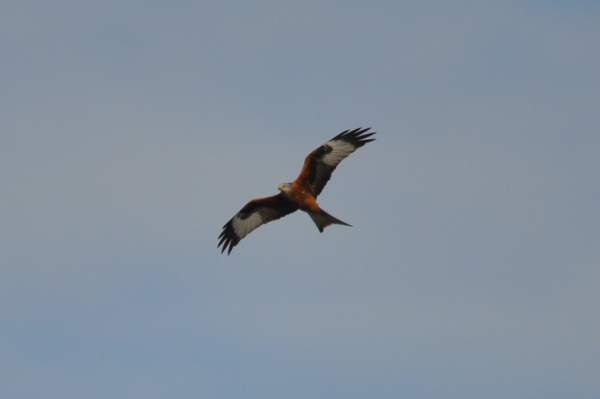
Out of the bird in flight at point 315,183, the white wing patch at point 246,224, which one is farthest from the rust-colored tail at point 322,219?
the white wing patch at point 246,224

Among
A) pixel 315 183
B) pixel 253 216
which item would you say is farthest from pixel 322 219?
→ pixel 253 216

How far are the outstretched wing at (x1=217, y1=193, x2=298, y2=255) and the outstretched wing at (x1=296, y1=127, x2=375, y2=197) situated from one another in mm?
574

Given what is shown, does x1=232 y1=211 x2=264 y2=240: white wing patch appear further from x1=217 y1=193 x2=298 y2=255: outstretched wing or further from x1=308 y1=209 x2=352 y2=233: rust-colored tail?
x1=308 y1=209 x2=352 y2=233: rust-colored tail

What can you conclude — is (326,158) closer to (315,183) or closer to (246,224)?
(315,183)

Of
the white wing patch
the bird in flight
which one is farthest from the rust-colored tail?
the white wing patch

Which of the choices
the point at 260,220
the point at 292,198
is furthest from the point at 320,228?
the point at 260,220

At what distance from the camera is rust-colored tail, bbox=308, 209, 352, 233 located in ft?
64.4

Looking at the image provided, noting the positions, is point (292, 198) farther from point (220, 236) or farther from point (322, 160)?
point (220, 236)

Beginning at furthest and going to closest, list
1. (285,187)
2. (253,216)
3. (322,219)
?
(253,216), (285,187), (322,219)

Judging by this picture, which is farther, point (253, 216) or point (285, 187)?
point (253, 216)

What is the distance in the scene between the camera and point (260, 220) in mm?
21844

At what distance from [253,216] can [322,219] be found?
7.89ft

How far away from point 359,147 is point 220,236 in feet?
12.3

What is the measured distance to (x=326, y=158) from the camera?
803 inches
